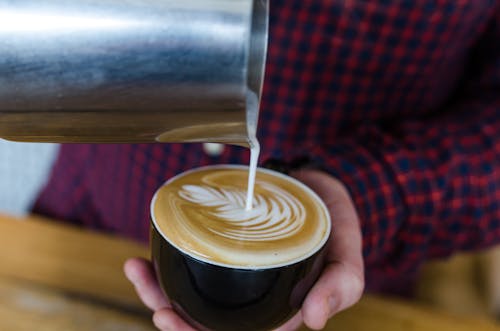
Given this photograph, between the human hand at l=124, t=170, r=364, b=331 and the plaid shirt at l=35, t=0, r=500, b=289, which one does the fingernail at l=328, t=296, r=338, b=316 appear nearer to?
the human hand at l=124, t=170, r=364, b=331

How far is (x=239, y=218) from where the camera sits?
1.71ft

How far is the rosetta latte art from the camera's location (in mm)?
499

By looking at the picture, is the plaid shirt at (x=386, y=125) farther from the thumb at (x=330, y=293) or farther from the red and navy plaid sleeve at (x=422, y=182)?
the thumb at (x=330, y=293)

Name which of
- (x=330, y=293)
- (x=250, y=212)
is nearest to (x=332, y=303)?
(x=330, y=293)

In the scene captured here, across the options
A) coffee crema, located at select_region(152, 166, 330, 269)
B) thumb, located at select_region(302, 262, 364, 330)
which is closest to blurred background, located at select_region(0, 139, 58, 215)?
coffee crema, located at select_region(152, 166, 330, 269)

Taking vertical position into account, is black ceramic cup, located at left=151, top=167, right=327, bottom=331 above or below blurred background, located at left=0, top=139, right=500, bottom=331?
above

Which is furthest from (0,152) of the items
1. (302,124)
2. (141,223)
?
(302,124)

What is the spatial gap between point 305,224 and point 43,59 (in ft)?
0.94

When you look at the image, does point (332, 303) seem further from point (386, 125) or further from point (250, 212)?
point (386, 125)

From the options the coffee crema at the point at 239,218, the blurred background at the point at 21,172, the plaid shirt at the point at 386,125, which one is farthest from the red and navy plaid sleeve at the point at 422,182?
the blurred background at the point at 21,172

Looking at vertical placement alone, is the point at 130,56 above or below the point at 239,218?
above

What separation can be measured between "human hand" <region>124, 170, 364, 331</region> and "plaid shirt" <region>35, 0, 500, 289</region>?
11 centimetres

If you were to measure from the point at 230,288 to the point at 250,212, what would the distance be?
10cm

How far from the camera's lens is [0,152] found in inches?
53.7
